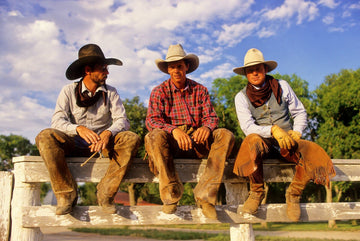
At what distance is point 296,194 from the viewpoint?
3740mm

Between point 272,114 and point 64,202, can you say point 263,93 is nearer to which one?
point 272,114

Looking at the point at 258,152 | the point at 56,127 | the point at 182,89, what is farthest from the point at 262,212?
the point at 56,127

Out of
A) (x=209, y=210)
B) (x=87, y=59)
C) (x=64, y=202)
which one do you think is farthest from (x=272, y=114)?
(x=64, y=202)

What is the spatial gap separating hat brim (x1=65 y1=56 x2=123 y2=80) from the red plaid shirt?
2.34 feet

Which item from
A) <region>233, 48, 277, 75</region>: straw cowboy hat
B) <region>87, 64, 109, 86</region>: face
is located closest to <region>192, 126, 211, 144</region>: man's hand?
<region>233, 48, 277, 75</region>: straw cowboy hat

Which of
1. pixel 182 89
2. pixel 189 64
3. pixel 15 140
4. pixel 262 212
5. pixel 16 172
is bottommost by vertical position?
pixel 262 212

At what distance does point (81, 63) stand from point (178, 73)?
132 cm

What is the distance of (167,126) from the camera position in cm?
376

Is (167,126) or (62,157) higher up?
(167,126)

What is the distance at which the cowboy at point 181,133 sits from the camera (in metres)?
3.32

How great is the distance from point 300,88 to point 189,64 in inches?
952

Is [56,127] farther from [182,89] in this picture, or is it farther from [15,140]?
[15,140]

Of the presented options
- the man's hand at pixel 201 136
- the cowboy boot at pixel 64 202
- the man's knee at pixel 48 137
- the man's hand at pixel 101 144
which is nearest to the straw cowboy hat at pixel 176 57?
the man's hand at pixel 201 136

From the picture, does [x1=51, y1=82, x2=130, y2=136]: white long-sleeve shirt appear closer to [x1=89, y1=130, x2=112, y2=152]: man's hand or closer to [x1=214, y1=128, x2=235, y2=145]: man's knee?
[x1=89, y1=130, x2=112, y2=152]: man's hand
